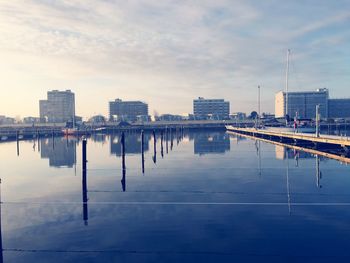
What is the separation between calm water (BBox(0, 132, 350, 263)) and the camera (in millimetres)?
15227

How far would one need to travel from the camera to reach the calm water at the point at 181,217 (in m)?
15.2

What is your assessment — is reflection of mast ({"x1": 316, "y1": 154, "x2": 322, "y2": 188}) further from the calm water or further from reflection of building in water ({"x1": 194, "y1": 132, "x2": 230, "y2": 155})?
reflection of building in water ({"x1": 194, "y1": 132, "x2": 230, "y2": 155})

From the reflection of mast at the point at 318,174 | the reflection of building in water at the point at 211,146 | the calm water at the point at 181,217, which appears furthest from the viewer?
the reflection of building in water at the point at 211,146

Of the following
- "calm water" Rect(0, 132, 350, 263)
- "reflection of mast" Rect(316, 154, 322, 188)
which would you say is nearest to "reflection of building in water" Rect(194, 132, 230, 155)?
"reflection of mast" Rect(316, 154, 322, 188)

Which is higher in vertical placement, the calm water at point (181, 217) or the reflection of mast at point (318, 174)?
the reflection of mast at point (318, 174)

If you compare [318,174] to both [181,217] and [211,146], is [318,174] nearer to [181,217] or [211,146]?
[181,217]

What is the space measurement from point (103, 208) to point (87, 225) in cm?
368

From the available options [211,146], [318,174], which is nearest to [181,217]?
[318,174]

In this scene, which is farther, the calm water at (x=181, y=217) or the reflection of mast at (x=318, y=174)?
the reflection of mast at (x=318, y=174)

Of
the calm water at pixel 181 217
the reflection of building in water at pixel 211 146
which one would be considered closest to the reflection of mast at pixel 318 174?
the calm water at pixel 181 217

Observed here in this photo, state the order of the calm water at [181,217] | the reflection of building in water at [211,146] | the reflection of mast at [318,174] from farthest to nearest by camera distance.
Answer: the reflection of building in water at [211,146] → the reflection of mast at [318,174] → the calm water at [181,217]

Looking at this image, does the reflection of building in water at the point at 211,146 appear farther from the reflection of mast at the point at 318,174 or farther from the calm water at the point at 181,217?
the calm water at the point at 181,217

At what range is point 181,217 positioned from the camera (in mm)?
20344

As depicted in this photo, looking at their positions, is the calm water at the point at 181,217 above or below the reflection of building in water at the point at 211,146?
below
